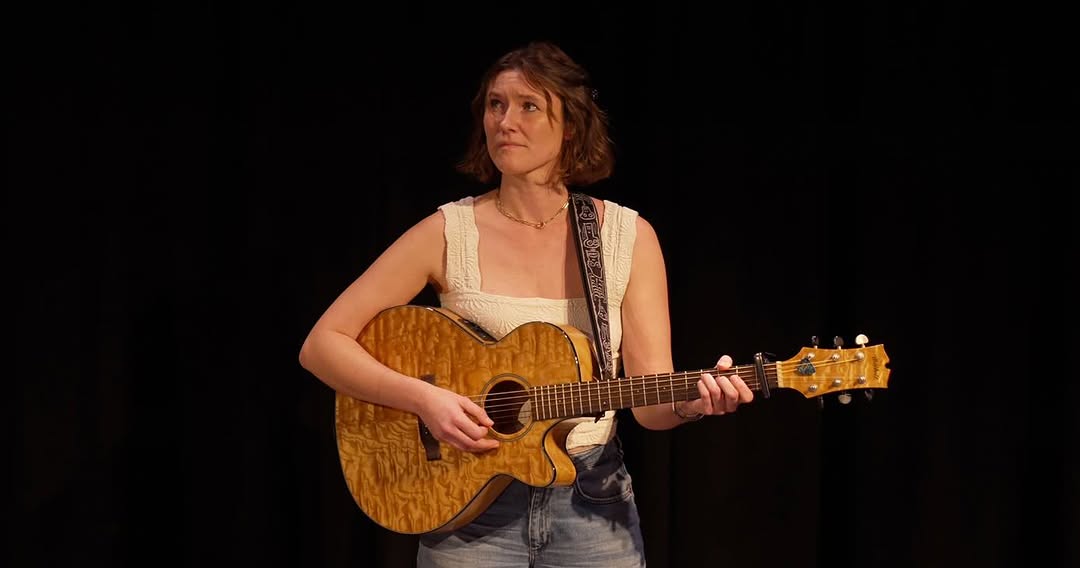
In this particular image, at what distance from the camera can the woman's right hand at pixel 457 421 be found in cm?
225

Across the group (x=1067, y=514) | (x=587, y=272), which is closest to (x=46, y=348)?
(x=587, y=272)

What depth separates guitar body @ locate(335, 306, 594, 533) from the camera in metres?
2.25

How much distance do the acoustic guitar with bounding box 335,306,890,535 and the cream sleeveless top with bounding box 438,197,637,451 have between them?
0.06 m

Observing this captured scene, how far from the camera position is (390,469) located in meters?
2.45

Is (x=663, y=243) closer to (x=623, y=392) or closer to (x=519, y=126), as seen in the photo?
(x=519, y=126)

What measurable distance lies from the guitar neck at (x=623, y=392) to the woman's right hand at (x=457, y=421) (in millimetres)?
127

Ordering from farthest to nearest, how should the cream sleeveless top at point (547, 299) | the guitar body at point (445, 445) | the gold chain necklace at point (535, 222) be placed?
the gold chain necklace at point (535, 222)
the cream sleeveless top at point (547, 299)
the guitar body at point (445, 445)

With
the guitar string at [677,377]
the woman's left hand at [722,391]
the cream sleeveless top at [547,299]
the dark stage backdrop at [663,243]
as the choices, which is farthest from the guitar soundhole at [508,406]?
the dark stage backdrop at [663,243]

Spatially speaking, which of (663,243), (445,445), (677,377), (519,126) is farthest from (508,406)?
(663,243)

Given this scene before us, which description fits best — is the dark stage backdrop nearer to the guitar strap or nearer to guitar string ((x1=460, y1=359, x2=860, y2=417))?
the guitar strap

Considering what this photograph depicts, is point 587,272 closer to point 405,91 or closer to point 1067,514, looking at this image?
point 405,91

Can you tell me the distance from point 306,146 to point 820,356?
1.98m

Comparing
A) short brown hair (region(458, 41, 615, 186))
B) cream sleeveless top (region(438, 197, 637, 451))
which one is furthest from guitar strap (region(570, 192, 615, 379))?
short brown hair (region(458, 41, 615, 186))

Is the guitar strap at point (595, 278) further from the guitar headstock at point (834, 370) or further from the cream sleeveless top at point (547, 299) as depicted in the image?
the guitar headstock at point (834, 370)
